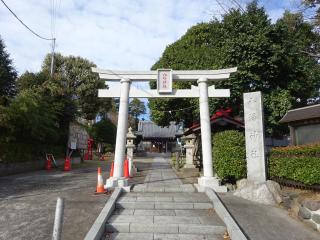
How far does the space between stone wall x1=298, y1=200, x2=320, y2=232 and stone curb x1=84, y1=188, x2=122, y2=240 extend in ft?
15.7

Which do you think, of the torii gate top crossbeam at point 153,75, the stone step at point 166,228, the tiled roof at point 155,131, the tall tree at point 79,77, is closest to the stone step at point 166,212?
the stone step at point 166,228

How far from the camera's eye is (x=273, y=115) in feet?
53.8

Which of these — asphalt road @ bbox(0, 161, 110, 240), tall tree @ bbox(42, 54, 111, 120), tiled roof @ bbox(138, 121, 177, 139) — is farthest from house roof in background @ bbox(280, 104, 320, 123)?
tiled roof @ bbox(138, 121, 177, 139)

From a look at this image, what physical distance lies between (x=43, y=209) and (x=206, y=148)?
5886mm

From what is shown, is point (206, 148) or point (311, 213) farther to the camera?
point (206, 148)

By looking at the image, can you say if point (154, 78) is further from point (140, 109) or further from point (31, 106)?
point (140, 109)

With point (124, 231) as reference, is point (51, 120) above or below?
above

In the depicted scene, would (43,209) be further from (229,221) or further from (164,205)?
(229,221)

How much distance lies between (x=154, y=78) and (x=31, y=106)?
294 inches

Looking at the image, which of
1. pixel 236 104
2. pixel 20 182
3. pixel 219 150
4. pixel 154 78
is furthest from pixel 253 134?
pixel 20 182

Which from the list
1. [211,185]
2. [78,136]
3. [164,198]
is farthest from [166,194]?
[78,136]

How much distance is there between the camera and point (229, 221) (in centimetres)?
712

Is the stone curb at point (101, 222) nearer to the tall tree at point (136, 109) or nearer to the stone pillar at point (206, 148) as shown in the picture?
the stone pillar at point (206, 148)

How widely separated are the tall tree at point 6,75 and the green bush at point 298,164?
15306mm
